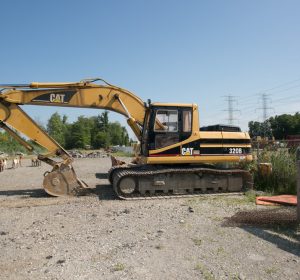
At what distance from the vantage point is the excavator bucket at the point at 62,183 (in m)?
11.3

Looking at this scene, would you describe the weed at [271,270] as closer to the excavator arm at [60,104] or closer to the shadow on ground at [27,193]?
the excavator arm at [60,104]

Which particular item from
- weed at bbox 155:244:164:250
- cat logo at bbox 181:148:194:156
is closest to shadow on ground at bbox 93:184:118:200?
cat logo at bbox 181:148:194:156

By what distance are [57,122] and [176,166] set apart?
82.1 metres

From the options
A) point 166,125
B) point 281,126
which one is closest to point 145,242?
point 166,125

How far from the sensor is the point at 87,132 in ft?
263

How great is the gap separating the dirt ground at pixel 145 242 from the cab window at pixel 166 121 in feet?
8.41

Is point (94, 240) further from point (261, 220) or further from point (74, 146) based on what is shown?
point (74, 146)

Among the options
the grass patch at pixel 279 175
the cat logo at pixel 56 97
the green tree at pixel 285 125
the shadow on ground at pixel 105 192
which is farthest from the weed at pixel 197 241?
the green tree at pixel 285 125

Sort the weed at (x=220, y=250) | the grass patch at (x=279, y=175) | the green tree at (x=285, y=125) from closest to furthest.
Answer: the weed at (x=220, y=250) < the grass patch at (x=279, y=175) < the green tree at (x=285, y=125)

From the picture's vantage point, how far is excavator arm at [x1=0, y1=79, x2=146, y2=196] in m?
11.5

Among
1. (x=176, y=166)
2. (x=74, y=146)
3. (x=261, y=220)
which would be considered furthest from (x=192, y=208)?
(x=74, y=146)

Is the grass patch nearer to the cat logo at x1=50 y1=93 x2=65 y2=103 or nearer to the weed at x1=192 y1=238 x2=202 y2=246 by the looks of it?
the weed at x1=192 y1=238 x2=202 y2=246

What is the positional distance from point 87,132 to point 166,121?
70.1 m

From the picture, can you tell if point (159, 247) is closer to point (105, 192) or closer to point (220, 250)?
point (220, 250)
